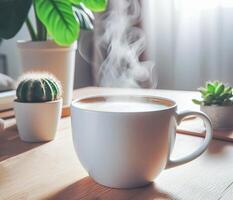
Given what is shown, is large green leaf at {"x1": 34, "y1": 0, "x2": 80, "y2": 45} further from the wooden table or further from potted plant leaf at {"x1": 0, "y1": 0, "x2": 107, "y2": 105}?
the wooden table

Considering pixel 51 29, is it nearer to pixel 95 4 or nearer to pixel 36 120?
pixel 95 4

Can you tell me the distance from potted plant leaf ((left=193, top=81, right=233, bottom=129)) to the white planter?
32 centimetres

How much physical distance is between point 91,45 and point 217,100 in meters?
1.47

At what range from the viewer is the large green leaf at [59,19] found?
2.32 ft

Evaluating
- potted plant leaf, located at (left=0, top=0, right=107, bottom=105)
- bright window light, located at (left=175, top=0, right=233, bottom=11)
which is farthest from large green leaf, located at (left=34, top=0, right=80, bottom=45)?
bright window light, located at (left=175, top=0, right=233, bottom=11)

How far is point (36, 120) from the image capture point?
59 cm

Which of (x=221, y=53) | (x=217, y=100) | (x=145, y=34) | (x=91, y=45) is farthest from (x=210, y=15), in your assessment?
(x=217, y=100)

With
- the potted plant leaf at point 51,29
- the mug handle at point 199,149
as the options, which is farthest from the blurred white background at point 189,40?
the mug handle at point 199,149

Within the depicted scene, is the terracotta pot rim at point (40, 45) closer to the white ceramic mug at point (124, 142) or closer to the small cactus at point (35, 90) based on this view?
the small cactus at point (35, 90)

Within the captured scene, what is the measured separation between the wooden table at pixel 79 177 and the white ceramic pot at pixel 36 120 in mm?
21

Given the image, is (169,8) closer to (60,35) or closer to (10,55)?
(10,55)

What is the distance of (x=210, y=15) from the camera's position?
1.60 meters

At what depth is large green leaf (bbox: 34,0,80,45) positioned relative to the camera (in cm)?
71

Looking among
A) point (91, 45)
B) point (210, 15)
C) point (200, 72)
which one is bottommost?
point (200, 72)
